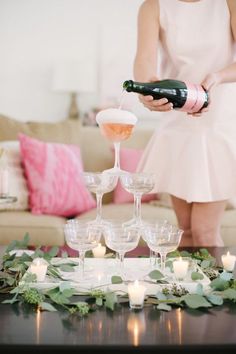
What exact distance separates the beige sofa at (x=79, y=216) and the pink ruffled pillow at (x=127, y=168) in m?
0.06

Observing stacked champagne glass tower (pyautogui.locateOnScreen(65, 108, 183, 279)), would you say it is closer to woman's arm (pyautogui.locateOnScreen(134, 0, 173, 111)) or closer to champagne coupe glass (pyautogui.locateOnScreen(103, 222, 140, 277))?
champagne coupe glass (pyautogui.locateOnScreen(103, 222, 140, 277))

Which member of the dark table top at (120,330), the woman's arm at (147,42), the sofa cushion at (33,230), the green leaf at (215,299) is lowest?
the sofa cushion at (33,230)

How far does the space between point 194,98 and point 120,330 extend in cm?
72

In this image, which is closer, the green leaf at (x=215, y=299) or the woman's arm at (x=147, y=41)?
the green leaf at (x=215, y=299)

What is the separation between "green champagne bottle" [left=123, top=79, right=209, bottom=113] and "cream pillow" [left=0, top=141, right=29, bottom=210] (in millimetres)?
1334

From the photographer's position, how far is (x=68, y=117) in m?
3.76

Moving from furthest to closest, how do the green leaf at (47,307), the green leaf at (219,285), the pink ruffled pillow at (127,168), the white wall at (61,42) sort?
the white wall at (61,42) → the pink ruffled pillow at (127,168) → the green leaf at (219,285) → the green leaf at (47,307)

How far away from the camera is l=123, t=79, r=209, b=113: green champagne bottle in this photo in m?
1.41

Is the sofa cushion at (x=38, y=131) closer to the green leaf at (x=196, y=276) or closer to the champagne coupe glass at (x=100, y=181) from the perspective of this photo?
the champagne coupe glass at (x=100, y=181)

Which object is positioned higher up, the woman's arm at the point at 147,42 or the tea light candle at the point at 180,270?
the woman's arm at the point at 147,42

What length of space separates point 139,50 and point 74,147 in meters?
1.18

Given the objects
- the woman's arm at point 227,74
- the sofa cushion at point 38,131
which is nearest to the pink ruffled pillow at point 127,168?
the sofa cushion at point 38,131

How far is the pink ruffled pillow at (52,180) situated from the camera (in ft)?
8.45

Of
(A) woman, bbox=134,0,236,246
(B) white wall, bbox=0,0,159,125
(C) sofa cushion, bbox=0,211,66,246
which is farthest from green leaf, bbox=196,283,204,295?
(B) white wall, bbox=0,0,159,125
